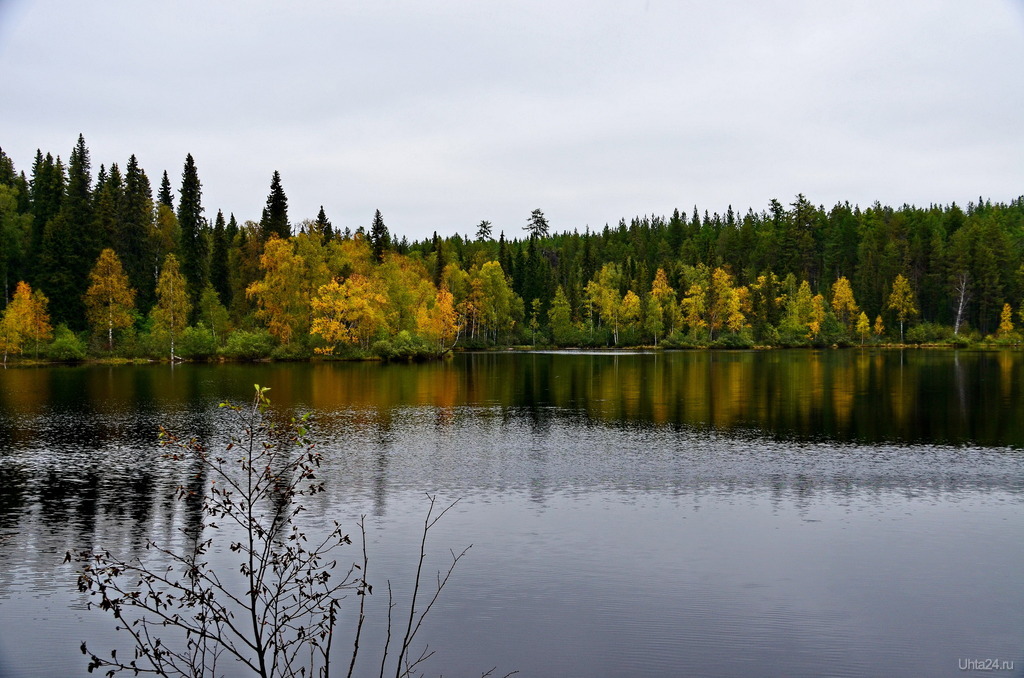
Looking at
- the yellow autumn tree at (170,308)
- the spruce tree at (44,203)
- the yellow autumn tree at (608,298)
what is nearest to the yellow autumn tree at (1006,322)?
the yellow autumn tree at (608,298)

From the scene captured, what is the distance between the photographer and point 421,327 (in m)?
101

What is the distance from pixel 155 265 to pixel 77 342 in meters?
20.5

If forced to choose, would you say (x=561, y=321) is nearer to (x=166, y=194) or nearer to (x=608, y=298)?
(x=608, y=298)

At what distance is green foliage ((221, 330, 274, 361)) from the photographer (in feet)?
306

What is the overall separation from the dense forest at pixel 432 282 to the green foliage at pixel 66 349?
0.69 ft

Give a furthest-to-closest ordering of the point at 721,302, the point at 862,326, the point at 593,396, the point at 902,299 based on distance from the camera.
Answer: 1. the point at 902,299
2. the point at 862,326
3. the point at 721,302
4. the point at 593,396

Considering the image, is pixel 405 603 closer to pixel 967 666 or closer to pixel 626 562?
pixel 626 562

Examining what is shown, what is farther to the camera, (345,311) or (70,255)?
(70,255)

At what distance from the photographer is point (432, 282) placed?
122 m

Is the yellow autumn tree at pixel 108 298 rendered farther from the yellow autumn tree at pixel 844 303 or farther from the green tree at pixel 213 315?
the yellow autumn tree at pixel 844 303

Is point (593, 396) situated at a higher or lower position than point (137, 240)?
lower

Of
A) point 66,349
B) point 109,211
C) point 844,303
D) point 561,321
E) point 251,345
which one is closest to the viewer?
point 66,349

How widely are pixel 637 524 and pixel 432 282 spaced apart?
10584 cm

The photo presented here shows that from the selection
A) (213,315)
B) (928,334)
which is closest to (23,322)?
(213,315)
